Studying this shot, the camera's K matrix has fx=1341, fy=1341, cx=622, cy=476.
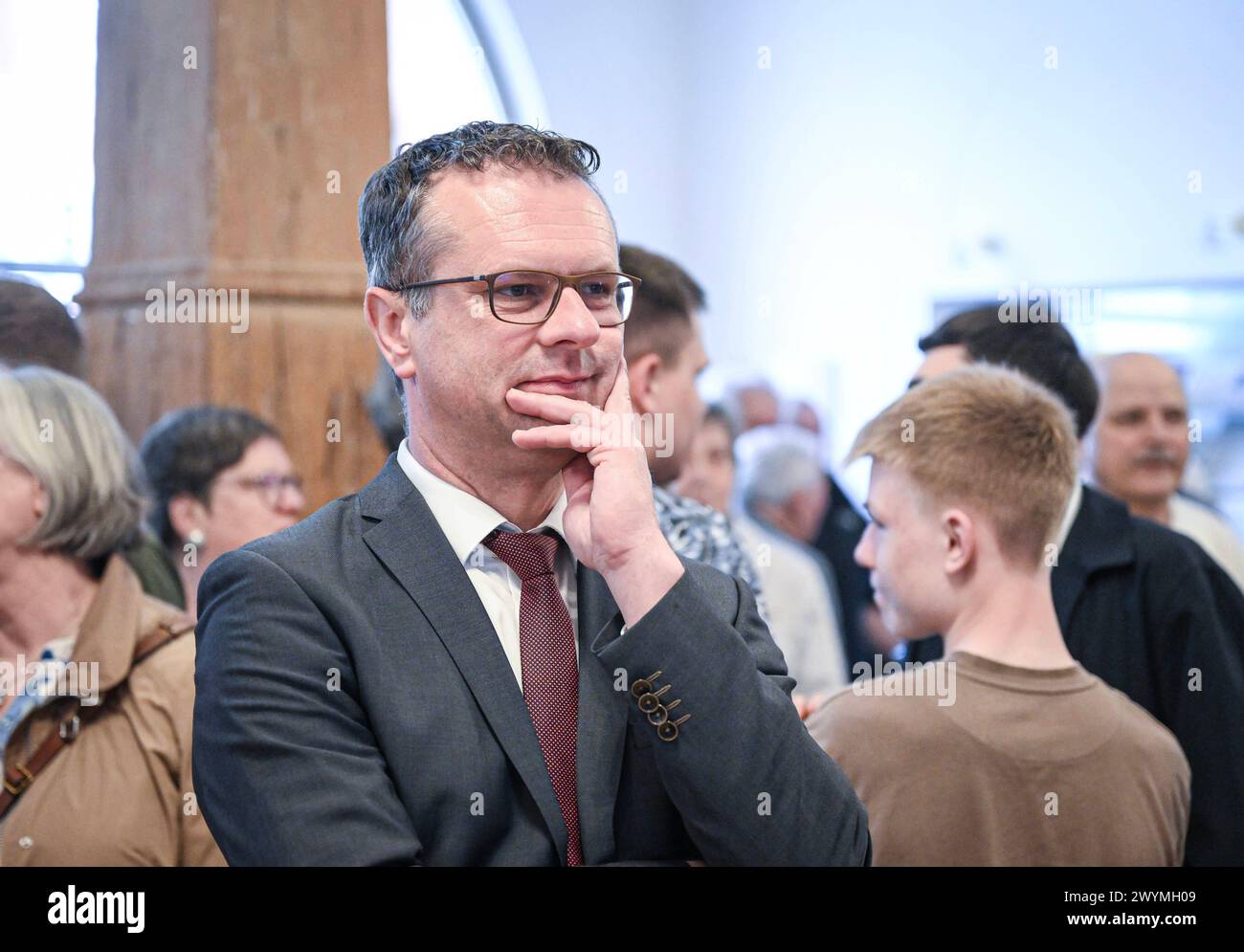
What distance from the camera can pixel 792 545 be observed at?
205 inches

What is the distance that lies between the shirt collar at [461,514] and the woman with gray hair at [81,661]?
2.93 feet

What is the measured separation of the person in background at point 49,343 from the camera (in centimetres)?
326

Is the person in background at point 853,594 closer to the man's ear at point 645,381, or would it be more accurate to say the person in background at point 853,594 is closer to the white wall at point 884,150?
the white wall at point 884,150

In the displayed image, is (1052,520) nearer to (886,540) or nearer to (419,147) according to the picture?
(886,540)

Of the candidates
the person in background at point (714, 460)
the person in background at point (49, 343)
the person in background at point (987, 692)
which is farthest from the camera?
the person in background at point (714, 460)

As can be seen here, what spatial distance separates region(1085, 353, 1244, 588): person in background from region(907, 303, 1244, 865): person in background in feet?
2.95

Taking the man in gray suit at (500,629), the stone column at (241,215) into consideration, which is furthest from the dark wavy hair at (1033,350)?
the stone column at (241,215)

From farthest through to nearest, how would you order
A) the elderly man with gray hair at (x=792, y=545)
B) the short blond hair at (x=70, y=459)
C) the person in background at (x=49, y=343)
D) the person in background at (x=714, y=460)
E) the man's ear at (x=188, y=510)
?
the elderly man with gray hair at (x=792, y=545) < the person in background at (x=714, y=460) < the man's ear at (x=188, y=510) < the person in background at (x=49, y=343) < the short blond hair at (x=70, y=459)

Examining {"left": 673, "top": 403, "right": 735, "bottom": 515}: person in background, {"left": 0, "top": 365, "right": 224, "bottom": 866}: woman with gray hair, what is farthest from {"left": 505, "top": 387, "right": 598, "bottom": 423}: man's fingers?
{"left": 673, "top": 403, "right": 735, "bottom": 515}: person in background

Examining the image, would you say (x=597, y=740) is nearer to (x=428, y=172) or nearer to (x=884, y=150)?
(x=428, y=172)

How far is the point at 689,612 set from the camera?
5.22 feet

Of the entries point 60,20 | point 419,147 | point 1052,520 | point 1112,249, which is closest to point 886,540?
point 1052,520

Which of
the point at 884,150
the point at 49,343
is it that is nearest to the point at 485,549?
the point at 49,343

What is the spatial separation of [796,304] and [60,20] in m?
4.67
